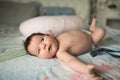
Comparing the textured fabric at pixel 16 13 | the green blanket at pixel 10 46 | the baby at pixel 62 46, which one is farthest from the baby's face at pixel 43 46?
the textured fabric at pixel 16 13

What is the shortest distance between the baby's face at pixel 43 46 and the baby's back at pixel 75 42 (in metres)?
0.06

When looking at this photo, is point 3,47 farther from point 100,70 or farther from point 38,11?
point 38,11

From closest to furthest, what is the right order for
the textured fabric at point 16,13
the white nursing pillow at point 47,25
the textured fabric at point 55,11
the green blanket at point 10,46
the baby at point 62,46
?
the baby at point 62,46 < the green blanket at point 10,46 < the white nursing pillow at point 47,25 < the textured fabric at point 16,13 < the textured fabric at point 55,11

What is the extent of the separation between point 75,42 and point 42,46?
244mm

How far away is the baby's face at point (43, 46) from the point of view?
1214mm

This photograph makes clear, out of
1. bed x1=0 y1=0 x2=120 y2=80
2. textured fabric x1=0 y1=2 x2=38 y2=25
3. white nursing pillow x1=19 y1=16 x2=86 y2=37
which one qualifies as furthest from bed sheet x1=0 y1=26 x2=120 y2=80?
textured fabric x1=0 y1=2 x2=38 y2=25

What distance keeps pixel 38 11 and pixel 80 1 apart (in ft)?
1.80

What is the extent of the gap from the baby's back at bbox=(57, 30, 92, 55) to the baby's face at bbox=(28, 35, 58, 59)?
0.19 feet

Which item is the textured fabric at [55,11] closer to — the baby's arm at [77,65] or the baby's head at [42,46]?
the baby's head at [42,46]

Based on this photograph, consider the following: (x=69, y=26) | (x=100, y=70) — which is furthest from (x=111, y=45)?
(x=100, y=70)

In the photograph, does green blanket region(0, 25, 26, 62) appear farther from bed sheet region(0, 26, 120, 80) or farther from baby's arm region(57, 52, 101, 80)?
baby's arm region(57, 52, 101, 80)

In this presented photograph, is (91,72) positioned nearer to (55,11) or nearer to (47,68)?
(47,68)

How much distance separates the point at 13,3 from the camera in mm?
2490

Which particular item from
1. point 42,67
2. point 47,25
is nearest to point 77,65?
point 42,67
